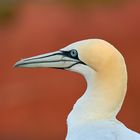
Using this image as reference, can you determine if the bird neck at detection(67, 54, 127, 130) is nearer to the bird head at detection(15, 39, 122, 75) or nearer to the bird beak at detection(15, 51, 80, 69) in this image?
the bird head at detection(15, 39, 122, 75)

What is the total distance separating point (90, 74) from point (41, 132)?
479 cm

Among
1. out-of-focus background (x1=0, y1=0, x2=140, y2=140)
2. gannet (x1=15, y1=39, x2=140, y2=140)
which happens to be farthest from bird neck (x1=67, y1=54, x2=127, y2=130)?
out-of-focus background (x1=0, y1=0, x2=140, y2=140)

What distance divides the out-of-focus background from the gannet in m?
4.45

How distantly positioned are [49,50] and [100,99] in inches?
Result: 215

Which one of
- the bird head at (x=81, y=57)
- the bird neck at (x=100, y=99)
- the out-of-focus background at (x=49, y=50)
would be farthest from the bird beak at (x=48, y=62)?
the out-of-focus background at (x=49, y=50)

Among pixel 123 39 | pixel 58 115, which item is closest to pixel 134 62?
pixel 123 39

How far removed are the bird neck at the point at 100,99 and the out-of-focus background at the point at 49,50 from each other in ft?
14.6

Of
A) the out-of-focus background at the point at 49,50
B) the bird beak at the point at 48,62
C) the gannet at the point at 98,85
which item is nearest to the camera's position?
the gannet at the point at 98,85

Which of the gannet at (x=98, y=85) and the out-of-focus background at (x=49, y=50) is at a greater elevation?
the gannet at (x=98, y=85)

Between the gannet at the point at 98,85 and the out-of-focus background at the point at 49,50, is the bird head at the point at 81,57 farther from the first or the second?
the out-of-focus background at the point at 49,50

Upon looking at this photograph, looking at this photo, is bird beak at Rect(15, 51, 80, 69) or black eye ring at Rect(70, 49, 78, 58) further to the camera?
bird beak at Rect(15, 51, 80, 69)

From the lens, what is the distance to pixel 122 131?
11.3 feet

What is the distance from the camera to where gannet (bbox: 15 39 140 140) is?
352cm

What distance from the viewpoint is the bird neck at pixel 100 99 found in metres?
3.57
